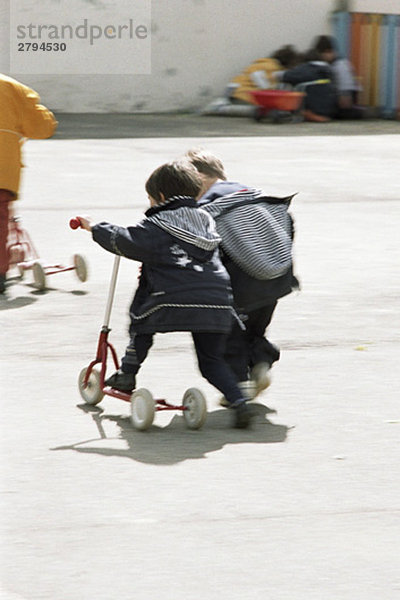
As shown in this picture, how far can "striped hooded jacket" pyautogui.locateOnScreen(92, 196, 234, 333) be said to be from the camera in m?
5.49

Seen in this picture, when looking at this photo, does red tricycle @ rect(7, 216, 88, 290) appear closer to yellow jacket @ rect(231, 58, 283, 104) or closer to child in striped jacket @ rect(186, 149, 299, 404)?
child in striped jacket @ rect(186, 149, 299, 404)

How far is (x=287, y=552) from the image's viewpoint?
4.28 m

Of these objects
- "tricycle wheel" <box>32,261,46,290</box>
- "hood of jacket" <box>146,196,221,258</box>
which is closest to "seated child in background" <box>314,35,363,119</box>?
"tricycle wheel" <box>32,261,46,290</box>

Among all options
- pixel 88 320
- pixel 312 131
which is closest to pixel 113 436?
pixel 88 320

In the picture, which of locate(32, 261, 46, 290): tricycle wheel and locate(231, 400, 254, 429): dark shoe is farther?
locate(32, 261, 46, 290): tricycle wheel

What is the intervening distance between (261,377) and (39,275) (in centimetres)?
293

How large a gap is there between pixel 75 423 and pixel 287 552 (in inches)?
69.7

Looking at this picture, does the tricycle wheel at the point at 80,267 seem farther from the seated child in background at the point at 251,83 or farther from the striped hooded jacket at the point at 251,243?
the seated child in background at the point at 251,83

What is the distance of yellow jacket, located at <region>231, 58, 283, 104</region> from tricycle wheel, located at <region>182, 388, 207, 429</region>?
15.2m

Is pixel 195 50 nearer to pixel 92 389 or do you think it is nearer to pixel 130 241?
pixel 92 389

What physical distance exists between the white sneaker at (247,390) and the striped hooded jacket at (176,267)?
48 cm

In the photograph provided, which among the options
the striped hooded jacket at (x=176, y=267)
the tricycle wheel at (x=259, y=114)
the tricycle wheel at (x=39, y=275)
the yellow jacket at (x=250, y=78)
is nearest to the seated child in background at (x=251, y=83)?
the yellow jacket at (x=250, y=78)

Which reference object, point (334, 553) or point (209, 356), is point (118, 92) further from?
point (334, 553)

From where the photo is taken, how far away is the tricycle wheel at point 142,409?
218 inches
